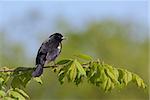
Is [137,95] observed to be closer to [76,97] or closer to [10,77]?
[76,97]

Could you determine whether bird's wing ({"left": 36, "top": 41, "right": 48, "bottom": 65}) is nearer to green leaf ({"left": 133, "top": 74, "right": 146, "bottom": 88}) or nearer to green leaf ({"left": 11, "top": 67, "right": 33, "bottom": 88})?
green leaf ({"left": 11, "top": 67, "right": 33, "bottom": 88})

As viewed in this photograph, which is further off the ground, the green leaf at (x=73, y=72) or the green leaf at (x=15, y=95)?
the green leaf at (x=73, y=72)

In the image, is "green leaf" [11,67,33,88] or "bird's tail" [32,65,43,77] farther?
"bird's tail" [32,65,43,77]

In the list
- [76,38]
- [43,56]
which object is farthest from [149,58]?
[43,56]

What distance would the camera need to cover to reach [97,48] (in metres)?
19.0

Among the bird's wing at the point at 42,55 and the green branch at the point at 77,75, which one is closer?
the green branch at the point at 77,75

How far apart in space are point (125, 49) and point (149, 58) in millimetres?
1224

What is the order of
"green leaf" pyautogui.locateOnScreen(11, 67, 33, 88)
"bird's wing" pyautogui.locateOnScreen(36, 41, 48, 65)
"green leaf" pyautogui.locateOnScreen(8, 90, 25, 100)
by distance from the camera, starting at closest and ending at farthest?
1. "green leaf" pyautogui.locateOnScreen(8, 90, 25, 100)
2. "green leaf" pyautogui.locateOnScreen(11, 67, 33, 88)
3. "bird's wing" pyautogui.locateOnScreen(36, 41, 48, 65)

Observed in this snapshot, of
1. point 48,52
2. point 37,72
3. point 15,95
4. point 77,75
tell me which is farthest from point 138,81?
point 48,52

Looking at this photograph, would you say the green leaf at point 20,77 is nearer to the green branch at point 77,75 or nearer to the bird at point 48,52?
the green branch at point 77,75

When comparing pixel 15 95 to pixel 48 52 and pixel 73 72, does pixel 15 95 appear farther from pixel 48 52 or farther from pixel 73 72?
pixel 48 52

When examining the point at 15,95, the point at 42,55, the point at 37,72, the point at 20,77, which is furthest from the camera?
the point at 42,55

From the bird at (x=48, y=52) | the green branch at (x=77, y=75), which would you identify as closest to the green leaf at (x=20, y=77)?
the green branch at (x=77, y=75)

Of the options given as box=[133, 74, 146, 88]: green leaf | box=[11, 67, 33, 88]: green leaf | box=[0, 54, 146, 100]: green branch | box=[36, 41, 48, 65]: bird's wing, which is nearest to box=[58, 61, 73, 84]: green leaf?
box=[0, 54, 146, 100]: green branch
